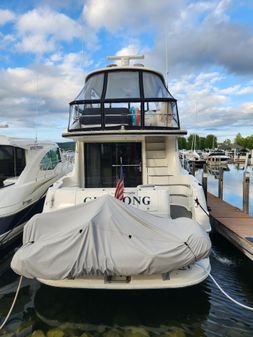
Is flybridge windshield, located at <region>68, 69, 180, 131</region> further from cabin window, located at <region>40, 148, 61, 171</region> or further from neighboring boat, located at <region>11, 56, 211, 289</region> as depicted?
cabin window, located at <region>40, 148, 61, 171</region>

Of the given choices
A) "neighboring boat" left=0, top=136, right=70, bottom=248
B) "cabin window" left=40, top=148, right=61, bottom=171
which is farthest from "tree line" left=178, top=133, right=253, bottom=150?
"neighboring boat" left=0, top=136, right=70, bottom=248

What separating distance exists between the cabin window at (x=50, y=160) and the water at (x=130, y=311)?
4465mm

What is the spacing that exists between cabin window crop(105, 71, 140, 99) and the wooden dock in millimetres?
4137

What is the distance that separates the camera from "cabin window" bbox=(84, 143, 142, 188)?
9.29m

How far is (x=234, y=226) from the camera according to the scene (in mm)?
8883

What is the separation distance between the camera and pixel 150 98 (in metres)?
8.29

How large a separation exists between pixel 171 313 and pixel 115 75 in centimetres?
600

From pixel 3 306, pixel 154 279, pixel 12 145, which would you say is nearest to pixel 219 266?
pixel 154 279

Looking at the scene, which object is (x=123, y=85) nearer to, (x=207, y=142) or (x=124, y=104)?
(x=124, y=104)

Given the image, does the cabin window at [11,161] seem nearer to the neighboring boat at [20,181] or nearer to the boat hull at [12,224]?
the neighboring boat at [20,181]

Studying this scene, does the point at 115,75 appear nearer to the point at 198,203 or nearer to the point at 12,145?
the point at 12,145

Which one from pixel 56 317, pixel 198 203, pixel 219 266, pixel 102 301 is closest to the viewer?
pixel 56 317

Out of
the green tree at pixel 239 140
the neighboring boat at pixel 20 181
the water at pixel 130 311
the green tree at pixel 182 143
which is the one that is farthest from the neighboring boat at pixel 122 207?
the green tree at pixel 239 140

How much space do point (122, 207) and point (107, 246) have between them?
737 mm
